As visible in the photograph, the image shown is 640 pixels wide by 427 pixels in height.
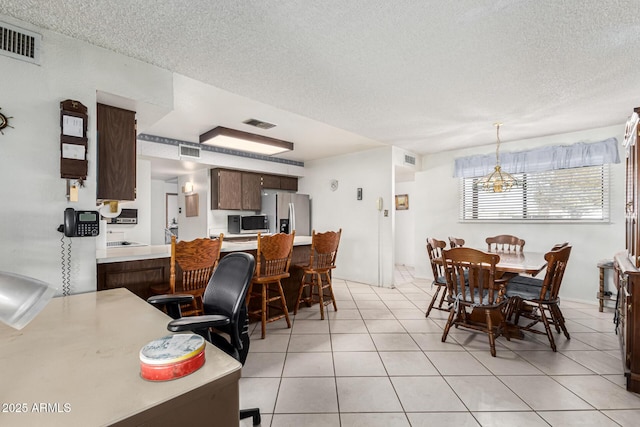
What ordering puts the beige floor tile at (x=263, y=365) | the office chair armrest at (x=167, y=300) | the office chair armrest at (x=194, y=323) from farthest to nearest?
the beige floor tile at (x=263, y=365) → the office chair armrest at (x=167, y=300) → the office chair armrest at (x=194, y=323)

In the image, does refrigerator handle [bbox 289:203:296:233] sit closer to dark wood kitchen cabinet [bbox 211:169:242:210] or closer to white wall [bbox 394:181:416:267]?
dark wood kitchen cabinet [bbox 211:169:242:210]

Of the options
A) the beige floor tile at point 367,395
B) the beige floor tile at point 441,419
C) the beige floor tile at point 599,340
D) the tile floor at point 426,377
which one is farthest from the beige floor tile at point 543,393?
the beige floor tile at point 599,340

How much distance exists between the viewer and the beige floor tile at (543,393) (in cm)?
185

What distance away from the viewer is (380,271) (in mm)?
5082

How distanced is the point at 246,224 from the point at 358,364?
151 inches

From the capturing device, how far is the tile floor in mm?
1768

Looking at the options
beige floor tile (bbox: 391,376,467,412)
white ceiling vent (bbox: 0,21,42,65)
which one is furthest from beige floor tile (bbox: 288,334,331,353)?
white ceiling vent (bbox: 0,21,42,65)

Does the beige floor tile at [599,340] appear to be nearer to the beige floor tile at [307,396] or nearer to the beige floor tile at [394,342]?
the beige floor tile at [394,342]

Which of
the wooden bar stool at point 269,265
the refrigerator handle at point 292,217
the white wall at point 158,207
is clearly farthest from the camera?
the white wall at point 158,207

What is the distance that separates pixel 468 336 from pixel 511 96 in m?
2.47

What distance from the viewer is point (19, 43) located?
181 cm

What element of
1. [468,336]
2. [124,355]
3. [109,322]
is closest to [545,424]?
[468,336]

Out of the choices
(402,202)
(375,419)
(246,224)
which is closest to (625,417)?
(375,419)

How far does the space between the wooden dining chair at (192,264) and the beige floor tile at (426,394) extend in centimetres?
168
